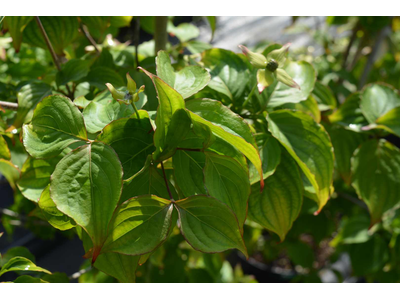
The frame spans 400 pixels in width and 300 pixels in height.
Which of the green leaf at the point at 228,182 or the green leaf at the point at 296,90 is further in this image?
the green leaf at the point at 296,90

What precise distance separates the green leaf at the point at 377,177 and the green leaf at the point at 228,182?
326 millimetres

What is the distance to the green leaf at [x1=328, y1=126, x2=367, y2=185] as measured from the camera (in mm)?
665

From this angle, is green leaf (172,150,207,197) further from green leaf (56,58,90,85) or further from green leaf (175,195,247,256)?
green leaf (56,58,90,85)

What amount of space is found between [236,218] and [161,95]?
0.15 metres

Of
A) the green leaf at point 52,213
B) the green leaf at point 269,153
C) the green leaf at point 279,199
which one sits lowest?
the green leaf at point 279,199

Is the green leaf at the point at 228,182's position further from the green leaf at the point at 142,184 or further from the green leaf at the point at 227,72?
the green leaf at the point at 227,72

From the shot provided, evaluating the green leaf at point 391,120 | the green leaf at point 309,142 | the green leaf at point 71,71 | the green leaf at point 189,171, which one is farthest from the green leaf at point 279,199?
the green leaf at point 71,71

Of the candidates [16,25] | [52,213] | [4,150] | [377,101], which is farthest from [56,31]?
[377,101]

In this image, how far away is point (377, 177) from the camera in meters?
0.64

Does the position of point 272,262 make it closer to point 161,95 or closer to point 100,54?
point 100,54

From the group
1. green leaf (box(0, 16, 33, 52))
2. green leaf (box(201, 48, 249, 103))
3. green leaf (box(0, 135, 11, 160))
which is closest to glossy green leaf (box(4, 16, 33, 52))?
green leaf (box(0, 16, 33, 52))

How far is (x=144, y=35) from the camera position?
1.86m

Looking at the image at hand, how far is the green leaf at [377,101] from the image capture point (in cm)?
66

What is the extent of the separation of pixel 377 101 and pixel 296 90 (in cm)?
22
